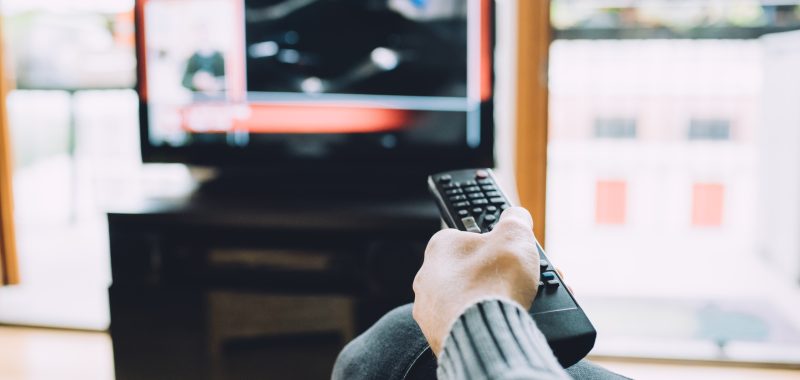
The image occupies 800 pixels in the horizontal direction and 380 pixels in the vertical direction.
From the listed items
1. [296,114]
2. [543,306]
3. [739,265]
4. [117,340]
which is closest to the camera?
[543,306]

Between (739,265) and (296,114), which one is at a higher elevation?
(296,114)

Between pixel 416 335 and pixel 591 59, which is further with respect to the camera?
pixel 591 59

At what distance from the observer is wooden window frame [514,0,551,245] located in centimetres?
174

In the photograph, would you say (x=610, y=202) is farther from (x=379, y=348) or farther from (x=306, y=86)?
(x=379, y=348)

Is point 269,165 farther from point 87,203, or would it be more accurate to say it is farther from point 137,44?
point 87,203

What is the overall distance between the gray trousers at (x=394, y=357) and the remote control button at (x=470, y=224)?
0.13m

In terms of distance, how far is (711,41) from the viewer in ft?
6.37

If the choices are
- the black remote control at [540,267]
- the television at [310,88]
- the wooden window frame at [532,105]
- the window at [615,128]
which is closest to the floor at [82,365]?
the wooden window frame at [532,105]

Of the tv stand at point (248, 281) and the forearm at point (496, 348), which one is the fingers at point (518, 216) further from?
the tv stand at point (248, 281)

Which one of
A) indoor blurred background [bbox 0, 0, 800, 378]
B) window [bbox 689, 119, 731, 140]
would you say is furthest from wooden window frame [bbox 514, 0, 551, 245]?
window [bbox 689, 119, 731, 140]

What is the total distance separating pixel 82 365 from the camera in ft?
6.13

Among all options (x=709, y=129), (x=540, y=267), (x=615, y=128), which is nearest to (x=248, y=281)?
(x=540, y=267)

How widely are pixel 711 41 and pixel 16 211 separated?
2182 millimetres

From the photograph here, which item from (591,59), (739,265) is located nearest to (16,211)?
(591,59)
